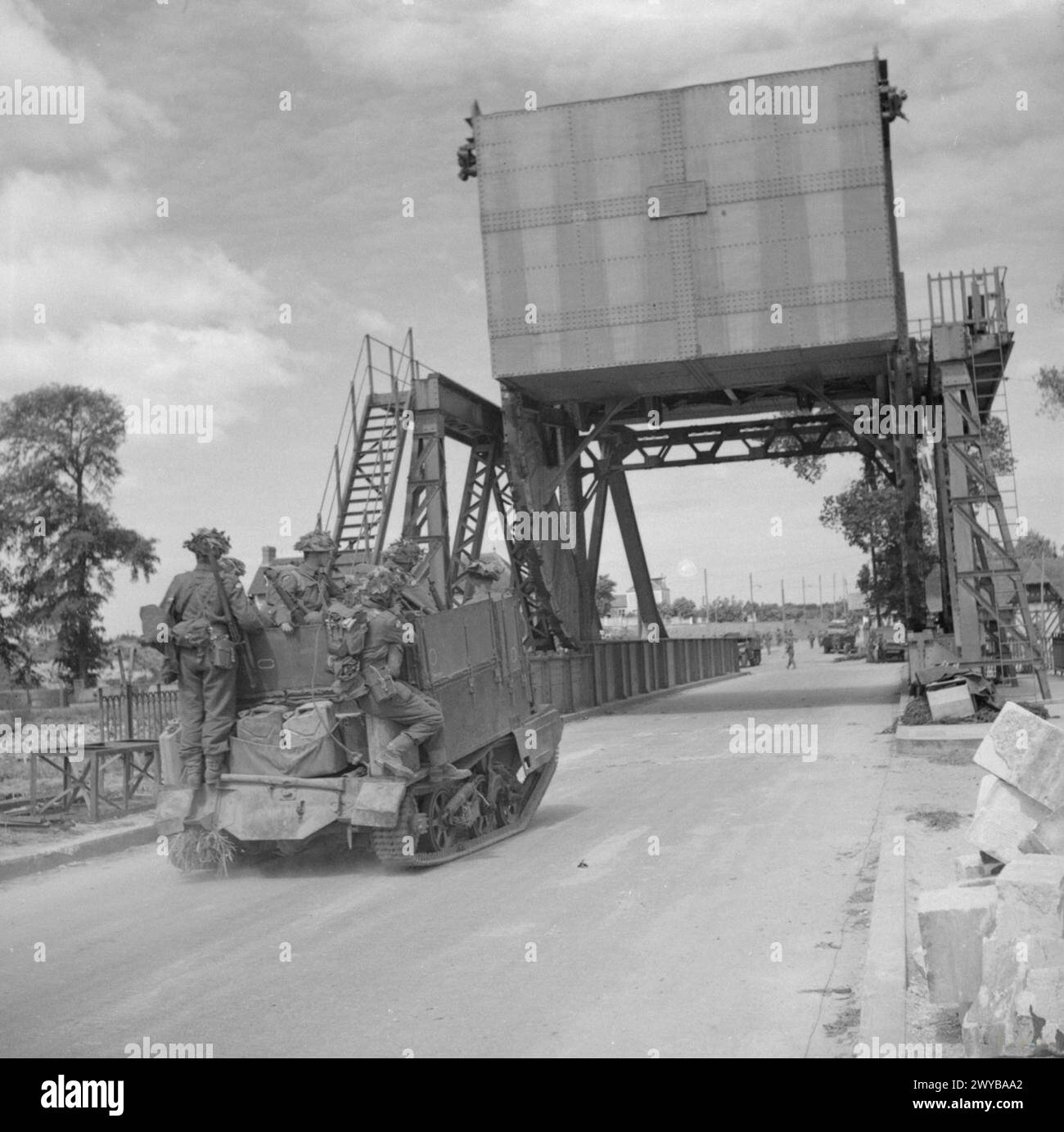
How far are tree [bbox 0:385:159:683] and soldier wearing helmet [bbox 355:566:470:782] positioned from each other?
3515 cm

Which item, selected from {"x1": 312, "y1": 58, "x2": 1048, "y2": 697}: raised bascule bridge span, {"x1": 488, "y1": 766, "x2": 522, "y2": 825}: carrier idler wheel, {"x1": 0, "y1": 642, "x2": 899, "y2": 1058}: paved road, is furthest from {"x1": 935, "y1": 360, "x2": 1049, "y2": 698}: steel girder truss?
{"x1": 488, "y1": 766, "x2": 522, "y2": 825}: carrier idler wheel

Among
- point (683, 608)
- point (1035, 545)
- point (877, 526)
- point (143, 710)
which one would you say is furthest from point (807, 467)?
point (683, 608)

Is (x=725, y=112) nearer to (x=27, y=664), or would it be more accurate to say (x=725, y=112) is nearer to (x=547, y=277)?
(x=547, y=277)

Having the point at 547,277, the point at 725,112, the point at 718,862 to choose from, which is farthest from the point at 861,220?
the point at 718,862

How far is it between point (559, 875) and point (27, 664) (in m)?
37.1

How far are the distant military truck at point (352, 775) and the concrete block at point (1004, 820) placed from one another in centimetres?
414

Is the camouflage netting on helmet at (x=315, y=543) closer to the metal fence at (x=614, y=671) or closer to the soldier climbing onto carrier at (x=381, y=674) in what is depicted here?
the soldier climbing onto carrier at (x=381, y=674)

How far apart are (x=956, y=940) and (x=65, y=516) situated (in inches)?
1713

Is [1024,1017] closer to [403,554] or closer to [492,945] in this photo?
[492,945]

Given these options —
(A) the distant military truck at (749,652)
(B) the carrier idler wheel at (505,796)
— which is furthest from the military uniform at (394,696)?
(A) the distant military truck at (749,652)

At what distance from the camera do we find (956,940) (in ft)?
17.9

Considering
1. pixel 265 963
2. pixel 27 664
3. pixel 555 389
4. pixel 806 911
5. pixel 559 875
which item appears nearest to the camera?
pixel 265 963

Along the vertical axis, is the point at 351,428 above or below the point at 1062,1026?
above
